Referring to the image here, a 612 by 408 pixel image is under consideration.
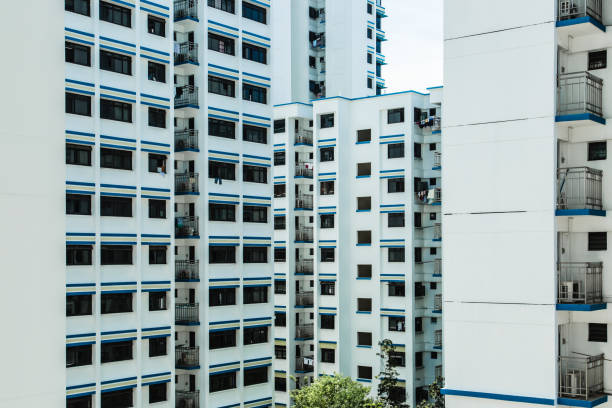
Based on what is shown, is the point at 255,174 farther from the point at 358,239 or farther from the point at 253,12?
the point at 358,239

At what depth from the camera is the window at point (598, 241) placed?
51.2 ft

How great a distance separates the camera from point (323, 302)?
49188 mm

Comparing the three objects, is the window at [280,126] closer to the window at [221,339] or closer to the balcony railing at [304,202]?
the balcony railing at [304,202]

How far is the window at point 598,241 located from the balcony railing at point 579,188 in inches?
21.1

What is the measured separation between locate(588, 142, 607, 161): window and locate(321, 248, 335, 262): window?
33895mm

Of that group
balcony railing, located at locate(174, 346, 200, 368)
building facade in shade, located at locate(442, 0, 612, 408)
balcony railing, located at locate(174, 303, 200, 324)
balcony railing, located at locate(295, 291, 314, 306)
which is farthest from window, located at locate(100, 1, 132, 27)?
balcony railing, located at locate(295, 291, 314, 306)

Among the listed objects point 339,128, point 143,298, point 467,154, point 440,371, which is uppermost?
point 339,128

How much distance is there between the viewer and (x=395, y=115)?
4784 cm

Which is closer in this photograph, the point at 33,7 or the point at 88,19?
the point at 33,7

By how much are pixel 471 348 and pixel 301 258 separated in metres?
35.7

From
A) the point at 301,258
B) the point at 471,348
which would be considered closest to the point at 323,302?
the point at 301,258

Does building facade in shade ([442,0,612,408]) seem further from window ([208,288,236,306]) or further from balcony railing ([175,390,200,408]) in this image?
window ([208,288,236,306])

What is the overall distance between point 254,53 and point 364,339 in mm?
18679

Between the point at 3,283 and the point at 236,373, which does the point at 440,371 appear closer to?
the point at 236,373
